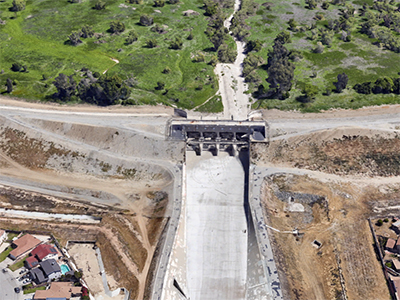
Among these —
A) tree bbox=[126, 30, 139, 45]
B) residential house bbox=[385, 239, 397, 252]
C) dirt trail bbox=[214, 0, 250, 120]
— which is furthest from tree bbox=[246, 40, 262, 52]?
residential house bbox=[385, 239, 397, 252]

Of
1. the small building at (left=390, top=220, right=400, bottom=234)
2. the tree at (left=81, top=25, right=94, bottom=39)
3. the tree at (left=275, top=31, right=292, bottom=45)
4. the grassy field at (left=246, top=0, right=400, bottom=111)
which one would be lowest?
the small building at (left=390, top=220, right=400, bottom=234)

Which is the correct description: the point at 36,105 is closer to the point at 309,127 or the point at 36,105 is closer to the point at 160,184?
the point at 160,184

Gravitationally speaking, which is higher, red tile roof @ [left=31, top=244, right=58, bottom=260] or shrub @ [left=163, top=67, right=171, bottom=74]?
shrub @ [left=163, top=67, right=171, bottom=74]

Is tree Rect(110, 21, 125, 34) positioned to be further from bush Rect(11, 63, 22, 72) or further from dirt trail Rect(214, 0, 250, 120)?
dirt trail Rect(214, 0, 250, 120)

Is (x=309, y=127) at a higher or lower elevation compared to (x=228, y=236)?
higher

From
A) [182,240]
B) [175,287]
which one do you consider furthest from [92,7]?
[175,287]

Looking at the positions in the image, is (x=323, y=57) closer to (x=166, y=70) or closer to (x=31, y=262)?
(x=166, y=70)

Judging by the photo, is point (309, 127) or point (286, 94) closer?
point (309, 127)

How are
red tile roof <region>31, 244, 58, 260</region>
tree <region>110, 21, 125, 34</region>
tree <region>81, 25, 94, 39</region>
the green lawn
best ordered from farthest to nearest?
tree <region>110, 21, 125, 34</region> → tree <region>81, 25, 94, 39</region> → the green lawn → red tile roof <region>31, 244, 58, 260</region>
